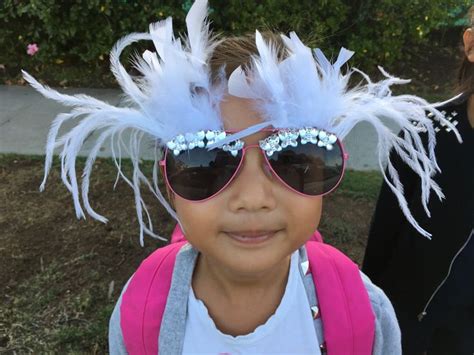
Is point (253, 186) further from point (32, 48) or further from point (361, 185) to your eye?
point (32, 48)

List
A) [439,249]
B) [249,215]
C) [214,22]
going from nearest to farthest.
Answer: [249,215] < [439,249] < [214,22]

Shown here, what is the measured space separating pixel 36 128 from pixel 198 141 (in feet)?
13.9

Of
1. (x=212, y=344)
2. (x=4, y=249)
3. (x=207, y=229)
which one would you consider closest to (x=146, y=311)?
(x=212, y=344)

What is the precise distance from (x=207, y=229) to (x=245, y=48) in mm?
474

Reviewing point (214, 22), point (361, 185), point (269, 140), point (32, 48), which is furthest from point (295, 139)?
point (32, 48)

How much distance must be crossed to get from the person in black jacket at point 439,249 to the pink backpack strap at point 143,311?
1.03 meters

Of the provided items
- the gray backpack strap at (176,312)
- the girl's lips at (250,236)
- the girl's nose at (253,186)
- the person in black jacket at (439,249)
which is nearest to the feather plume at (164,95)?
the girl's nose at (253,186)

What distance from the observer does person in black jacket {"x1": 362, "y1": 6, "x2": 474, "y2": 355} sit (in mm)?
1859

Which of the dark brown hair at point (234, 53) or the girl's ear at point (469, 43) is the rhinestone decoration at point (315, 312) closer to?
the dark brown hair at point (234, 53)

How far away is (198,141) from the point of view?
3.98 ft

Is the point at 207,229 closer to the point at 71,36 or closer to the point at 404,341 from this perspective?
the point at 404,341

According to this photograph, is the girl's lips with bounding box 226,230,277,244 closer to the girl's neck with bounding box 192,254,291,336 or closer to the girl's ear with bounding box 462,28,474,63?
the girl's neck with bounding box 192,254,291,336

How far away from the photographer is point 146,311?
138 cm

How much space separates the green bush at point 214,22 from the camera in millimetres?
5773
